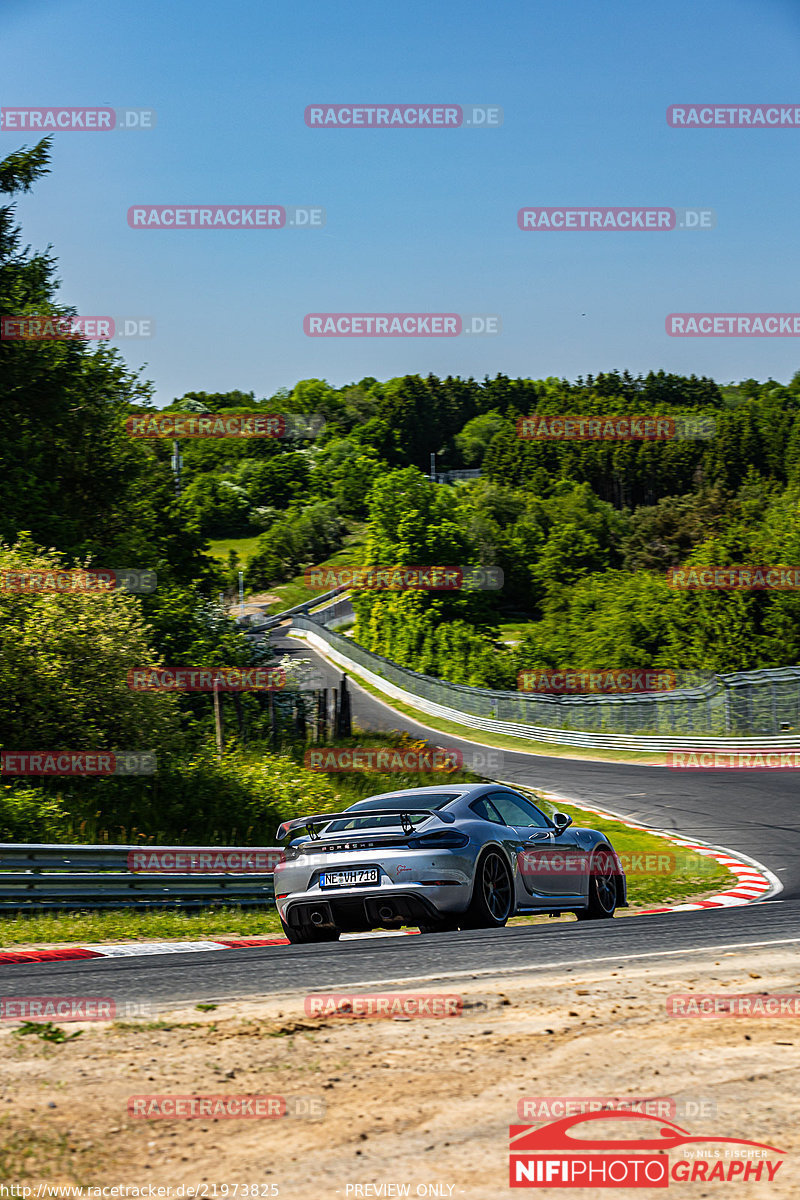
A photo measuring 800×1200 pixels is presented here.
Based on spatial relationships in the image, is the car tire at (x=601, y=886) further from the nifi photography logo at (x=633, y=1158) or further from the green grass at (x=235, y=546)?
the green grass at (x=235, y=546)

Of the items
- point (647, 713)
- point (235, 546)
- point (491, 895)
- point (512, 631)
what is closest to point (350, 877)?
point (491, 895)

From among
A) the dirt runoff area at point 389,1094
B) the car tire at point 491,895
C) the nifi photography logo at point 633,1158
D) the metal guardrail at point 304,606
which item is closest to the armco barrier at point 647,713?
the car tire at point 491,895

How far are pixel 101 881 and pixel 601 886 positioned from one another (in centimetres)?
510

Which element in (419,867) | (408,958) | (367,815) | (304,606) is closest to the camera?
(408,958)

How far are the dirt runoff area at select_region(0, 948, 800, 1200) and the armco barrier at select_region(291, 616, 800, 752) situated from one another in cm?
2923

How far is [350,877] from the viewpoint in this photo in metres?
8.38

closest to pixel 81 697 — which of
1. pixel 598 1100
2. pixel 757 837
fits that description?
pixel 757 837

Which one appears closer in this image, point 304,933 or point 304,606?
point 304,933

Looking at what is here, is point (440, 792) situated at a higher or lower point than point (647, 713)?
higher

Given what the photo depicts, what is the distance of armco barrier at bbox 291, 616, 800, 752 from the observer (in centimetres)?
3459

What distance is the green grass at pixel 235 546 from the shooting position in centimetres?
13350

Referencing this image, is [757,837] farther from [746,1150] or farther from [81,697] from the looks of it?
[746,1150]

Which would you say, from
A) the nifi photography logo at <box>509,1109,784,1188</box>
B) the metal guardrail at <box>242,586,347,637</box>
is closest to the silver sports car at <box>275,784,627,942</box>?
the nifi photography logo at <box>509,1109,784,1188</box>

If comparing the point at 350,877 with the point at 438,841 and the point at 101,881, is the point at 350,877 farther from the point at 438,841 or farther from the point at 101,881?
the point at 101,881
